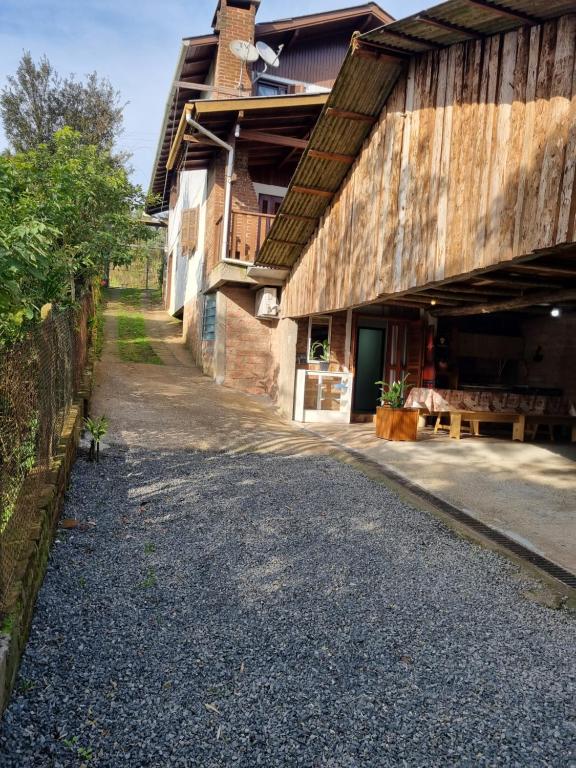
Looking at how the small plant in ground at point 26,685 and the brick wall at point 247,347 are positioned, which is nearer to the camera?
the small plant in ground at point 26,685

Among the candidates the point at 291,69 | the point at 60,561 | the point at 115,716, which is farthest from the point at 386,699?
the point at 291,69

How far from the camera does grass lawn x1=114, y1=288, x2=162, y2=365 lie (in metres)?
14.9

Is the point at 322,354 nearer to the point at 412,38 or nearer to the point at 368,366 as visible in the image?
the point at 368,366

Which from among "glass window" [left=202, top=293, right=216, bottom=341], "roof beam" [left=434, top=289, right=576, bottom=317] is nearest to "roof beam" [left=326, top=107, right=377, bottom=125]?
"roof beam" [left=434, top=289, right=576, bottom=317]

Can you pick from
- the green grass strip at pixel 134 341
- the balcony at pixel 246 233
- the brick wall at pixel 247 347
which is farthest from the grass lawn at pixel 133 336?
the balcony at pixel 246 233

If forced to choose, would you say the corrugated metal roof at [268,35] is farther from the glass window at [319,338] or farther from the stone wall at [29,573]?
the stone wall at [29,573]

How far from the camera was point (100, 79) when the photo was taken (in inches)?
859

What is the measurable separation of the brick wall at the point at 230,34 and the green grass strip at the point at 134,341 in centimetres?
724

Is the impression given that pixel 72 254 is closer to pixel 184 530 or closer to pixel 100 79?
pixel 184 530

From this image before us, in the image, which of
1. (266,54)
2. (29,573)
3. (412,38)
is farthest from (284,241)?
(29,573)

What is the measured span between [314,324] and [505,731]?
32.0ft

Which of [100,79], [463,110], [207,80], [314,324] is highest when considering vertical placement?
[100,79]

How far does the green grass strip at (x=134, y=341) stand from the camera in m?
14.9

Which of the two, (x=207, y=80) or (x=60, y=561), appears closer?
(x=60, y=561)
